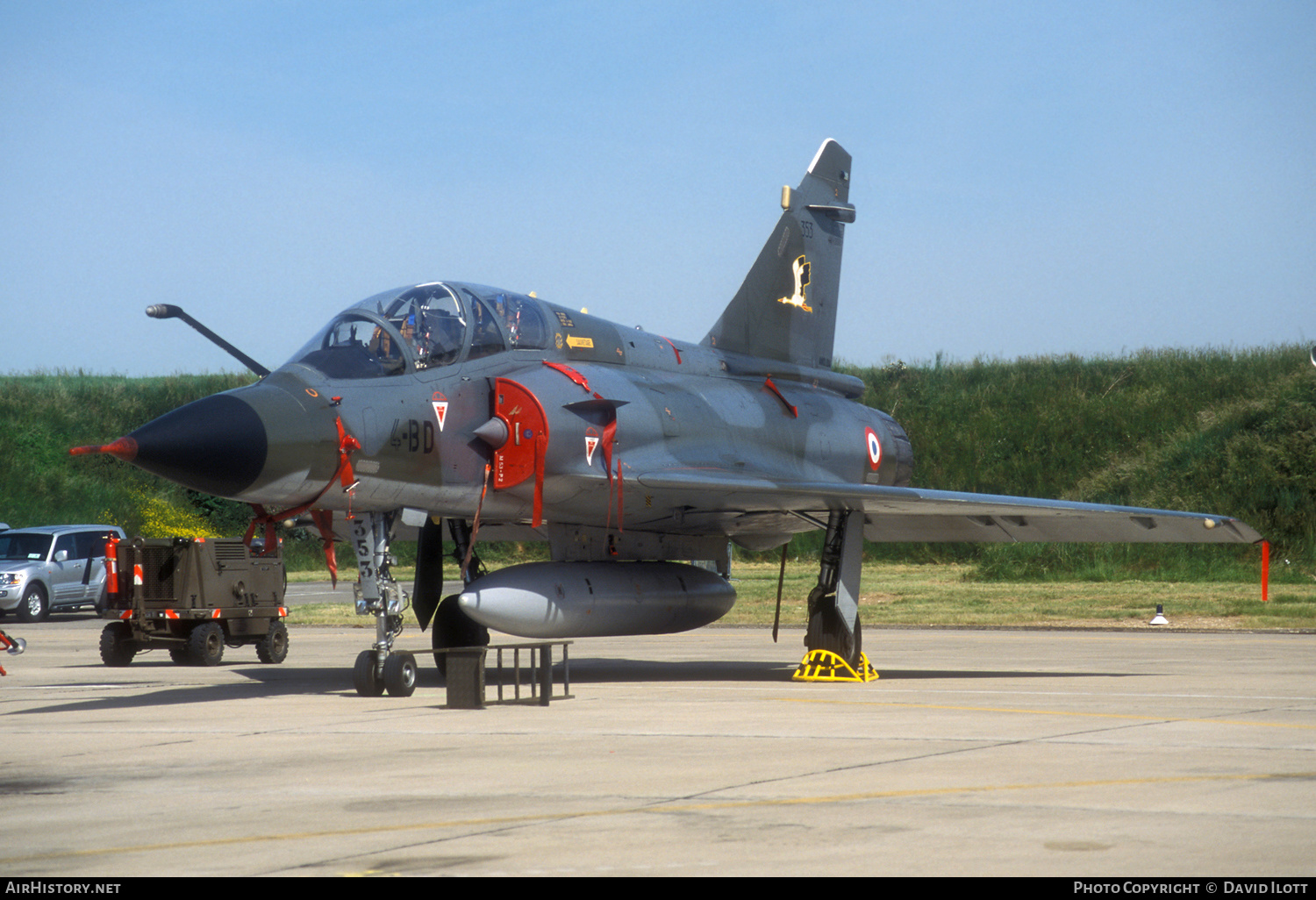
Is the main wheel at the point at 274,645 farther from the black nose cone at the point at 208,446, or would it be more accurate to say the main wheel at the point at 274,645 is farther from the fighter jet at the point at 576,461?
the black nose cone at the point at 208,446

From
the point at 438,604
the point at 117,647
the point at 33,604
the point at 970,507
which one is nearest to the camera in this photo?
the point at 970,507

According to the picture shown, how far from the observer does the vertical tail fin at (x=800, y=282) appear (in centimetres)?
1630

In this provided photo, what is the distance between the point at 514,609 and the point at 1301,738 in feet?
20.4

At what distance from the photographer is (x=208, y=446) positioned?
30.8ft

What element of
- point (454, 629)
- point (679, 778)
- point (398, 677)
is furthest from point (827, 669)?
point (679, 778)

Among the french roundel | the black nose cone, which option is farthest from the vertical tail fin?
the black nose cone

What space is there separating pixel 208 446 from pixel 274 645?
7.69 metres

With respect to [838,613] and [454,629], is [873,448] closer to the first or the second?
[838,613]

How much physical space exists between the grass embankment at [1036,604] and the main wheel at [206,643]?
23.2 ft

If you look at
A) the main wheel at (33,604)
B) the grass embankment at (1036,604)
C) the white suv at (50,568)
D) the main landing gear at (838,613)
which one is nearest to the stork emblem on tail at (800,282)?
the main landing gear at (838,613)

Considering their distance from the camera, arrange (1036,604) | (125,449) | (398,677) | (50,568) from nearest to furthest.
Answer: (125,449), (398,677), (1036,604), (50,568)

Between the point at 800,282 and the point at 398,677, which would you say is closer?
the point at 398,677

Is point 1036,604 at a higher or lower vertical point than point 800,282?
lower

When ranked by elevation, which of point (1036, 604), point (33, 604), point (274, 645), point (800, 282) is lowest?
point (33, 604)
